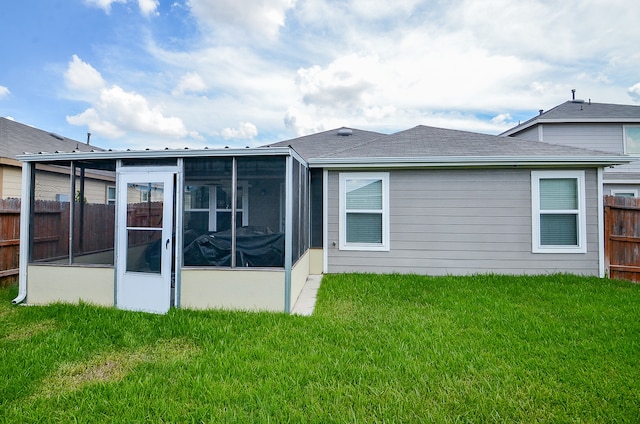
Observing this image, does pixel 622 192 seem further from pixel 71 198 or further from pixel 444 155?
pixel 71 198

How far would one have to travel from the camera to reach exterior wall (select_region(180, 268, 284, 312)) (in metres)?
4.43

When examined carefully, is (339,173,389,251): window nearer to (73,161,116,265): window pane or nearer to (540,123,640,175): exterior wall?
(73,161,116,265): window pane

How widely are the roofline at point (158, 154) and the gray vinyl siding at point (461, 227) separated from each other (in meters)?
2.39

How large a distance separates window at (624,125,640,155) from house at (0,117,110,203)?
16.4 metres

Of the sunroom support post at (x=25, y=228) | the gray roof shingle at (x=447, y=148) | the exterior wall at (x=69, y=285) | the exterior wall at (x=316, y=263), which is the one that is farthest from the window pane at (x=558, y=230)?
the sunroom support post at (x=25, y=228)

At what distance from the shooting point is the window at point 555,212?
6.08 metres

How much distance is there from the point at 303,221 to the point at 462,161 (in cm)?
323

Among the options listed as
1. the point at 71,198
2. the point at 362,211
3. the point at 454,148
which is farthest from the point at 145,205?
the point at 454,148

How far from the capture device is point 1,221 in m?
5.80

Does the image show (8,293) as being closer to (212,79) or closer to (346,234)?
(346,234)

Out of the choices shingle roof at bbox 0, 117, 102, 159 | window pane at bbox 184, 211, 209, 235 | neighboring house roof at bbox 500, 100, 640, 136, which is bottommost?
window pane at bbox 184, 211, 209, 235

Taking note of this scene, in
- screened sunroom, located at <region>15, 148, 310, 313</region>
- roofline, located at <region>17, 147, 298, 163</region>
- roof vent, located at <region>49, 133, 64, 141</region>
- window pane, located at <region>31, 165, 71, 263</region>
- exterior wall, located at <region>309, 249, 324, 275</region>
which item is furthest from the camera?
roof vent, located at <region>49, 133, 64, 141</region>

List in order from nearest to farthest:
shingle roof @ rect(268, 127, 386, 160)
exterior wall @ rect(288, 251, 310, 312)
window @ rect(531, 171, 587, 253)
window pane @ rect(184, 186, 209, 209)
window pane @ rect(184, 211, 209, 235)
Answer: exterior wall @ rect(288, 251, 310, 312) → window pane @ rect(184, 211, 209, 235) → window pane @ rect(184, 186, 209, 209) → window @ rect(531, 171, 587, 253) → shingle roof @ rect(268, 127, 386, 160)

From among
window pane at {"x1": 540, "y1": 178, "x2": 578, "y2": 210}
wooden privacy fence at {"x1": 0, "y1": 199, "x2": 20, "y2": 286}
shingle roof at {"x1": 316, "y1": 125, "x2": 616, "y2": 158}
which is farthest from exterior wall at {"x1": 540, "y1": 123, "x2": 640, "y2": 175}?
wooden privacy fence at {"x1": 0, "y1": 199, "x2": 20, "y2": 286}
